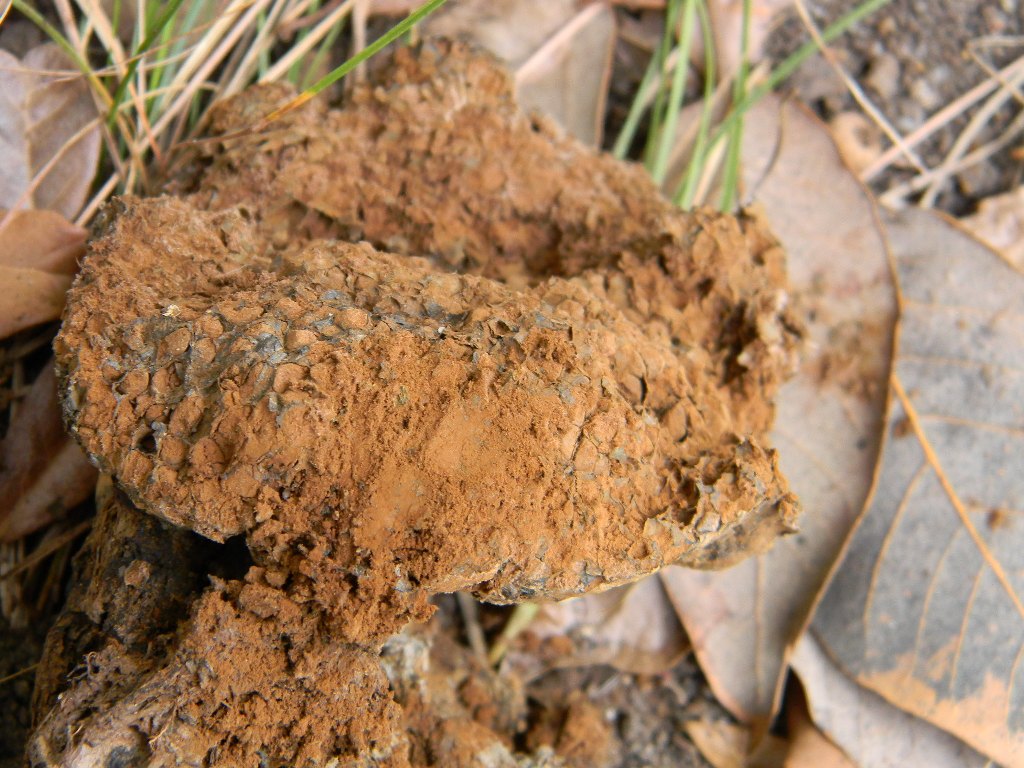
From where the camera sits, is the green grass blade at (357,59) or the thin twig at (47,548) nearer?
the green grass blade at (357,59)

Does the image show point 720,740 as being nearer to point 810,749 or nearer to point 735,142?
point 810,749

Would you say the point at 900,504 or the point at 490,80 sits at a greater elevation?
the point at 490,80

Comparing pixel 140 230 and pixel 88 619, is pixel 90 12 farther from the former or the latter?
pixel 88 619

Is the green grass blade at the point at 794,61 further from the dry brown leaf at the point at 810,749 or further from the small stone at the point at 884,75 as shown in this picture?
the dry brown leaf at the point at 810,749

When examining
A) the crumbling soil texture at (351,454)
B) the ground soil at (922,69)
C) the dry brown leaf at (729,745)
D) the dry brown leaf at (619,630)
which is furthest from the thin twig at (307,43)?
the dry brown leaf at (729,745)

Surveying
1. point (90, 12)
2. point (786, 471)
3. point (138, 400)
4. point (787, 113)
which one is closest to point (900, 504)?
point (786, 471)

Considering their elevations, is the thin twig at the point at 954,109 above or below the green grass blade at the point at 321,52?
below

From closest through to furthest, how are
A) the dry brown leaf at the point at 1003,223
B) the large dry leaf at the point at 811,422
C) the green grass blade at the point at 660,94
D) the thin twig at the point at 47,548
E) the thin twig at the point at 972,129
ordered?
the thin twig at the point at 47,548 → the large dry leaf at the point at 811,422 → the green grass blade at the point at 660,94 → the dry brown leaf at the point at 1003,223 → the thin twig at the point at 972,129
